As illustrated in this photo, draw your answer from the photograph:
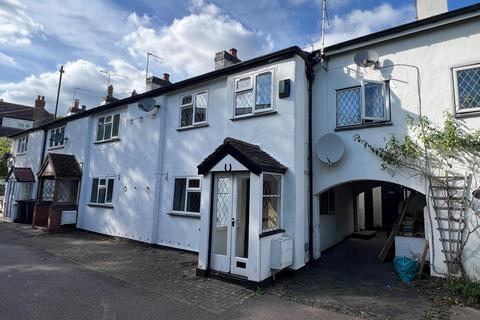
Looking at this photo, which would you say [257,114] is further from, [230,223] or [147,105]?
[147,105]

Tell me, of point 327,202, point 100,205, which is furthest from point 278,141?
point 100,205

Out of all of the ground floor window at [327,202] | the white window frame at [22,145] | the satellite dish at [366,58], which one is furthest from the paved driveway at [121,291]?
the white window frame at [22,145]

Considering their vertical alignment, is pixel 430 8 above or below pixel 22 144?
above

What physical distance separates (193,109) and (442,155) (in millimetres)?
7290

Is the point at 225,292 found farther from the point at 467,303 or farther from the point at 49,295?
the point at 467,303

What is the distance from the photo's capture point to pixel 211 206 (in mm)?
7180

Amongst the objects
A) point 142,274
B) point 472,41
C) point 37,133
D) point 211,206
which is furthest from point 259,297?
point 37,133

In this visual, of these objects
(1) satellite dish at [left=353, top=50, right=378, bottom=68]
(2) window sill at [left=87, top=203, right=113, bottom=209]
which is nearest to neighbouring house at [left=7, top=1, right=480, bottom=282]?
(2) window sill at [left=87, top=203, right=113, bottom=209]

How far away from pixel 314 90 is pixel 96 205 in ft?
33.7

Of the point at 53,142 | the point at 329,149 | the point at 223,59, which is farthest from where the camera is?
the point at 53,142

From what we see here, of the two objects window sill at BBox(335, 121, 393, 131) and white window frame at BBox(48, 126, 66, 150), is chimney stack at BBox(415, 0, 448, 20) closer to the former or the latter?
window sill at BBox(335, 121, 393, 131)

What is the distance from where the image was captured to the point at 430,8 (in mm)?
7461

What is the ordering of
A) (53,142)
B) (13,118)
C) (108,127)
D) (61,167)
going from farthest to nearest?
(13,118), (53,142), (61,167), (108,127)

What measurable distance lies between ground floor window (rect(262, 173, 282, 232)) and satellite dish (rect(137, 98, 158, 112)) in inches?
231
